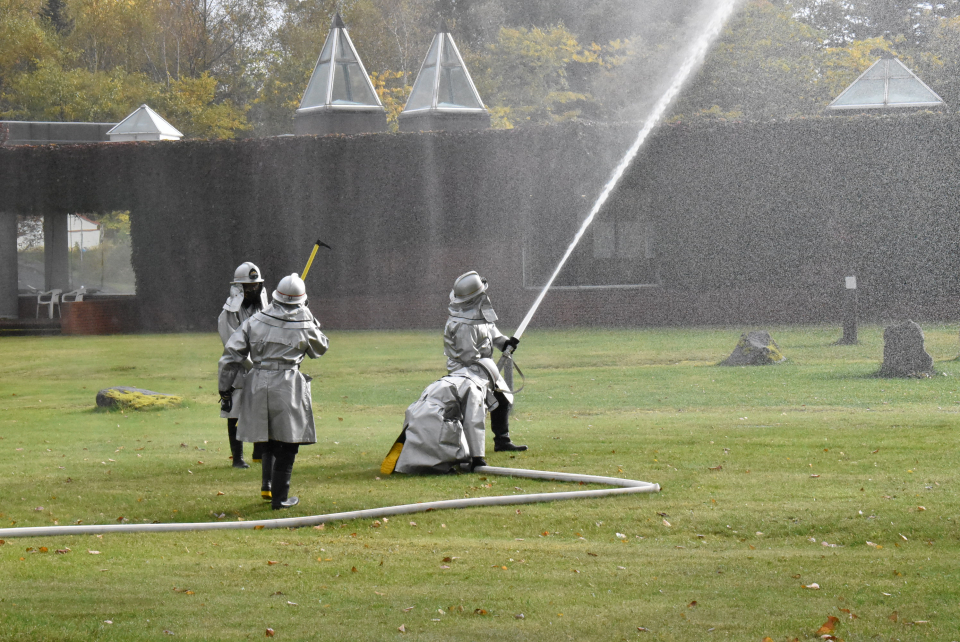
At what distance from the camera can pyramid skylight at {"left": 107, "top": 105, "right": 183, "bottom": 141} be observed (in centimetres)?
3575

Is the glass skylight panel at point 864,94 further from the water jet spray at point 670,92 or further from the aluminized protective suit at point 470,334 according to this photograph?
the aluminized protective suit at point 470,334

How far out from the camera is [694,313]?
26.0 meters

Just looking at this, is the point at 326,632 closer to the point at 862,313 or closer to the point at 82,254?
the point at 862,313

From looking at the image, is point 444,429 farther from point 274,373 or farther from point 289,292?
point 289,292

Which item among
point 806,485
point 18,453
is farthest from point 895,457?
point 18,453

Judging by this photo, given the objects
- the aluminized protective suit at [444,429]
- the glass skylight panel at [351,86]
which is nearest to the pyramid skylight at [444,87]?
the glass skylight panel at [351,86]

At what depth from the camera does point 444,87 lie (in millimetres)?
33094

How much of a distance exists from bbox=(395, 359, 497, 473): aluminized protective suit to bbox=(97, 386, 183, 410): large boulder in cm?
693

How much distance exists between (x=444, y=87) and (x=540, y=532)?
27.2 m

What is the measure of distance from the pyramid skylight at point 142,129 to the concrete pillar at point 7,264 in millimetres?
5421

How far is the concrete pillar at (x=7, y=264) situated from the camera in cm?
3186

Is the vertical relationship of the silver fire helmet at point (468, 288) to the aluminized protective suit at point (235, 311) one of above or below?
above

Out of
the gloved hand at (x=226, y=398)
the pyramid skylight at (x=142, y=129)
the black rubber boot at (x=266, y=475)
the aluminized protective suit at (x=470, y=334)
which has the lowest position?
the black rubber boot at (x=266, y=475)

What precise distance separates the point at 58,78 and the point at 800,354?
3575 cm
